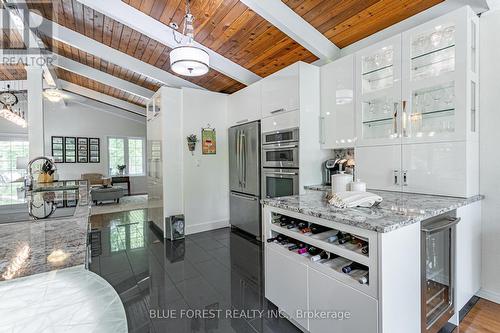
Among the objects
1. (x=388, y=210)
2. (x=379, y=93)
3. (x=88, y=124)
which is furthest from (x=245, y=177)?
(x=88, y=124)

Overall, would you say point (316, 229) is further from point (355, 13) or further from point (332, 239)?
point (355, 13)

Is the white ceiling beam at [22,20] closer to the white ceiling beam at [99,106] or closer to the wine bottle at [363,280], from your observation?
the white ceiling beam at [99,106]

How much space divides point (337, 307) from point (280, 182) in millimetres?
1989

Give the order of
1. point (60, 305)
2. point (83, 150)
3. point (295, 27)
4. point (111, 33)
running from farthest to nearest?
point (83, 150), point (111, 33), point (295, 27), point (60, 305)

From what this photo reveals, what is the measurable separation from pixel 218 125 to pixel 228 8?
2124 millimetres

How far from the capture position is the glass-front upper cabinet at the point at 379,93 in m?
2.33

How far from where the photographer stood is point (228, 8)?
260cm

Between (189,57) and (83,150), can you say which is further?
(83,150)

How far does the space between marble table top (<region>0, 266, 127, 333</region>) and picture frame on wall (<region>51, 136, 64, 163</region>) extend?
9253 mm

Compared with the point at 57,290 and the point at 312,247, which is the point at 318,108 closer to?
the point at 312,247

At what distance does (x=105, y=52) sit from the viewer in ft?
13.1

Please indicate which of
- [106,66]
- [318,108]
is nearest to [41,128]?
[106,66]

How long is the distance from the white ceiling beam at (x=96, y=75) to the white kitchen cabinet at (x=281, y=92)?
373 centimetres

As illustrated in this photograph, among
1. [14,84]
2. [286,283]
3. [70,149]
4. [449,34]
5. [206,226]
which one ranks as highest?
[14,84]
